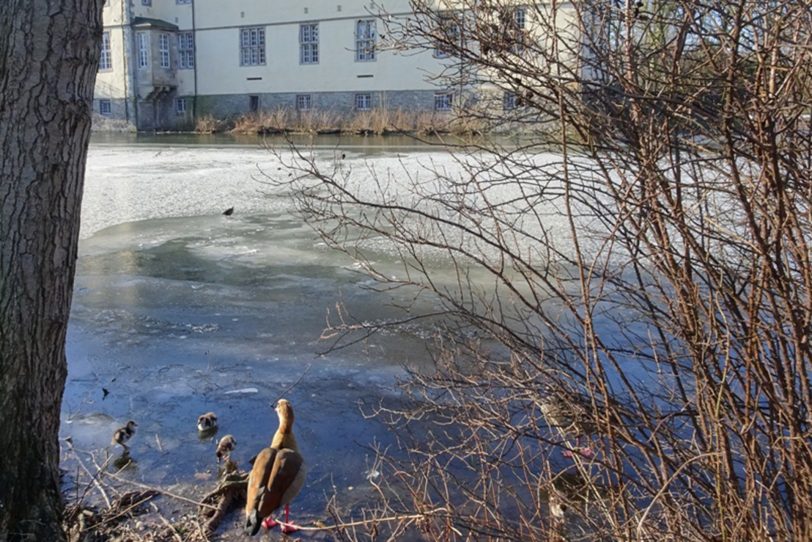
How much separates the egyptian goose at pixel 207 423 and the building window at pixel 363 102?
121 ft

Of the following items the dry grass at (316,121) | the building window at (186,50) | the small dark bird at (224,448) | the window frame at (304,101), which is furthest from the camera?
the building window at (186,50)

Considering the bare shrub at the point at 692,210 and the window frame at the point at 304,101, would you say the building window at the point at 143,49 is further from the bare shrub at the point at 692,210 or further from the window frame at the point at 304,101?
the bare shrub at the point at 692,210

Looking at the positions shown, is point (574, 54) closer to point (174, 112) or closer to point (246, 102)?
point (246, 102)

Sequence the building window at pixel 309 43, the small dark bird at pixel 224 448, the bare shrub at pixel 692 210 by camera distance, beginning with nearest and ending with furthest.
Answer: the bare shrub at pixel 692 210 → the small dark bird at pixel 224 448 → the building window at pixel 309 43

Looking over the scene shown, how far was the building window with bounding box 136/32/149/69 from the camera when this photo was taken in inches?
1757

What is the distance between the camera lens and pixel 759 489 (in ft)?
9.53

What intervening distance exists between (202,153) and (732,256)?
2400 cm

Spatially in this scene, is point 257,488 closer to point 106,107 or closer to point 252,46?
point 252,46

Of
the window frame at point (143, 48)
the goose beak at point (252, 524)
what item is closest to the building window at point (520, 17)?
the goose beak at point (252, 524)

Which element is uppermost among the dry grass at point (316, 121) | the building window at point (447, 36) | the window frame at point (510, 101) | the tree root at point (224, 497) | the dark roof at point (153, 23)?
the dark roof at point (153, 23)

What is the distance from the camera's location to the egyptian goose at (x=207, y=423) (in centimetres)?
531

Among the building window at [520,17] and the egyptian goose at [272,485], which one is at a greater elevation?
the building window at [520,17]

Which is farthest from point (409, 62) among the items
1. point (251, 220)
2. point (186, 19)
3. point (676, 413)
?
point (676, 413)

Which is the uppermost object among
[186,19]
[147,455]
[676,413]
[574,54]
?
[186,19]
